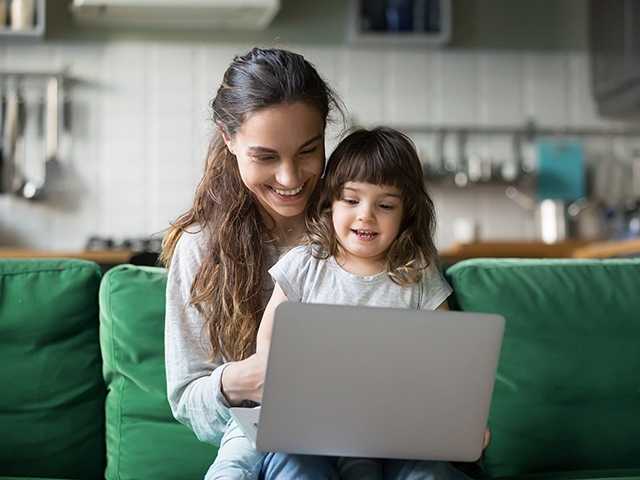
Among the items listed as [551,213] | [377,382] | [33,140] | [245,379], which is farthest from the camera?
[551,213]

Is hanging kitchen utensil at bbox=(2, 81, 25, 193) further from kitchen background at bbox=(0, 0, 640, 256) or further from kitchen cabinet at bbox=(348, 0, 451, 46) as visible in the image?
kitchen cabinet at bbox=(348, 0, 451, 46)

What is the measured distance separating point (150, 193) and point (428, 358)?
3.72m

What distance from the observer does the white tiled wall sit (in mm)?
5078

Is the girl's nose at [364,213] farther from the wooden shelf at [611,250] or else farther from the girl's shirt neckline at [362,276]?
the wooden shelf at [611,250]

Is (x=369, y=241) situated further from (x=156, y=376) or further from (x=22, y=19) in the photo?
(x=22, y=19)

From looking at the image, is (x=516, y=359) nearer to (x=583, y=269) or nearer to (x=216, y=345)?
(x=583, y=269)

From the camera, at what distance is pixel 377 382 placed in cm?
156

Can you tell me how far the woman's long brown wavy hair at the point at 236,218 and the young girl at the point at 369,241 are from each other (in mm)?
80

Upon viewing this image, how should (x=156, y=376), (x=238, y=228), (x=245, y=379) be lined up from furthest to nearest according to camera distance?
1. (x=156, y=376)
2. (x=238, y=228)
3. (x=245, y=379)

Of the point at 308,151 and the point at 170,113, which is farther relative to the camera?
the point at 170,113

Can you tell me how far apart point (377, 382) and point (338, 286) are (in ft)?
1.05

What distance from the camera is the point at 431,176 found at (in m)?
5.21

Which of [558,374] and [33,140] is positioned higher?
[33,140]

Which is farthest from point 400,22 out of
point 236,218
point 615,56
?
point 236,218
